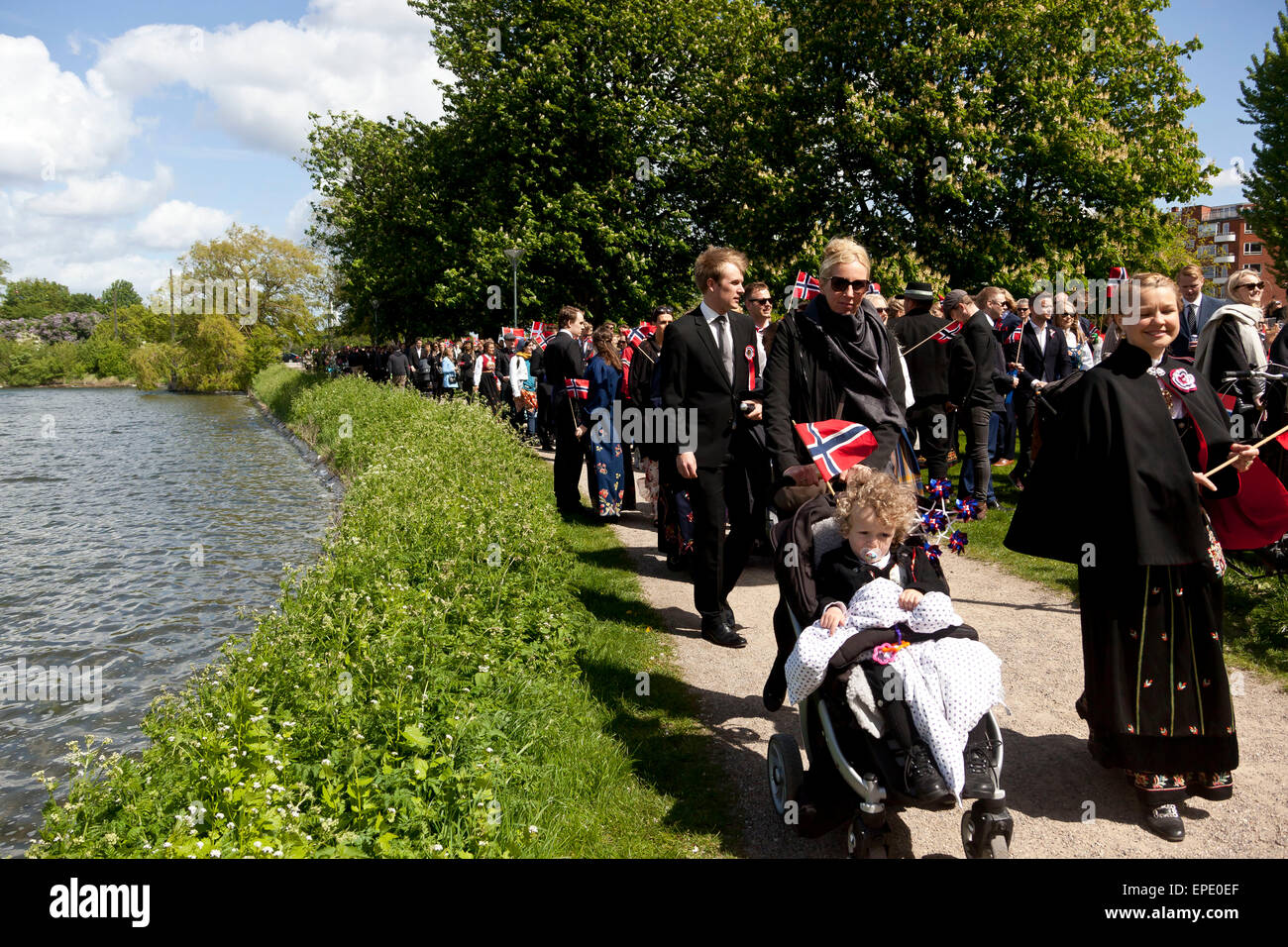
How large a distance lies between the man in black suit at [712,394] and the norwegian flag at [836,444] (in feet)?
5.04

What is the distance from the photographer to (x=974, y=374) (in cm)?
963

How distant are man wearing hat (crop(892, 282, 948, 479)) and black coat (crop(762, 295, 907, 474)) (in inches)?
179

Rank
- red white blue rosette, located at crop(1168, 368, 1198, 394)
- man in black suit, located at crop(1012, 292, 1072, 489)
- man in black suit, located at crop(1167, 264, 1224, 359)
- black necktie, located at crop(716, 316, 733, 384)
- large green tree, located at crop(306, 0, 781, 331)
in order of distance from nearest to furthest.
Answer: red white blue rosette, located at crop(1168, 368, 1198, 394), black necktie, located at crop(716, 316, 733, 384), man in black suit, located at crop(1167, 264, 1224, 359), man in black suit, located at crop(1012, 292, 1072, 489), large green tree, located at crop(306, 0, 781, 331)

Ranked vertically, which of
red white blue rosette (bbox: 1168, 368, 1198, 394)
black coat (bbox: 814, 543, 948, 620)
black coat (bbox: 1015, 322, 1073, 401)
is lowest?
black coat (bbox: 814, 543, 948, 620)

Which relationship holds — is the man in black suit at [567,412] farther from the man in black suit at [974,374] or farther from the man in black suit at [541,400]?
the man in black suit at [974,374]

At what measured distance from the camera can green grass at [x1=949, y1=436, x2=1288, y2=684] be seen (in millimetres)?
5723

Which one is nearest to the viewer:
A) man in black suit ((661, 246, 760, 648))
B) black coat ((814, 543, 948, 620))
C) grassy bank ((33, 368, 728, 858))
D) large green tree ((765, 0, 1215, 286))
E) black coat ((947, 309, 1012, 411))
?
grassy bank ((33, 368, 728, 858))

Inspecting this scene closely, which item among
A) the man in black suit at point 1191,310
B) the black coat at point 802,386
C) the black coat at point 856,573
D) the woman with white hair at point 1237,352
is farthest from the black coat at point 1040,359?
the black coat at point 856,573

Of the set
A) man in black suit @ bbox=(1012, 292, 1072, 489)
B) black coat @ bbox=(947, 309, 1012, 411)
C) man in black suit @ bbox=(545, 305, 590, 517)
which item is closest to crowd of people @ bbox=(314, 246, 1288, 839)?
black coat @ bbox=(947, 309, 1012, 411)

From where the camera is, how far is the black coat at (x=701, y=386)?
240 inches

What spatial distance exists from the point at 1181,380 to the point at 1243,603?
344 centimetres

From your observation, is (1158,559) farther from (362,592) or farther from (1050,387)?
(362,592)

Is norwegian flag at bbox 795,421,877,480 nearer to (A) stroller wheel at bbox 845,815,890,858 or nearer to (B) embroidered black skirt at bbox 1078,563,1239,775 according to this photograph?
(B) embroidered black skirt at bbox 1078,563,1239,775
